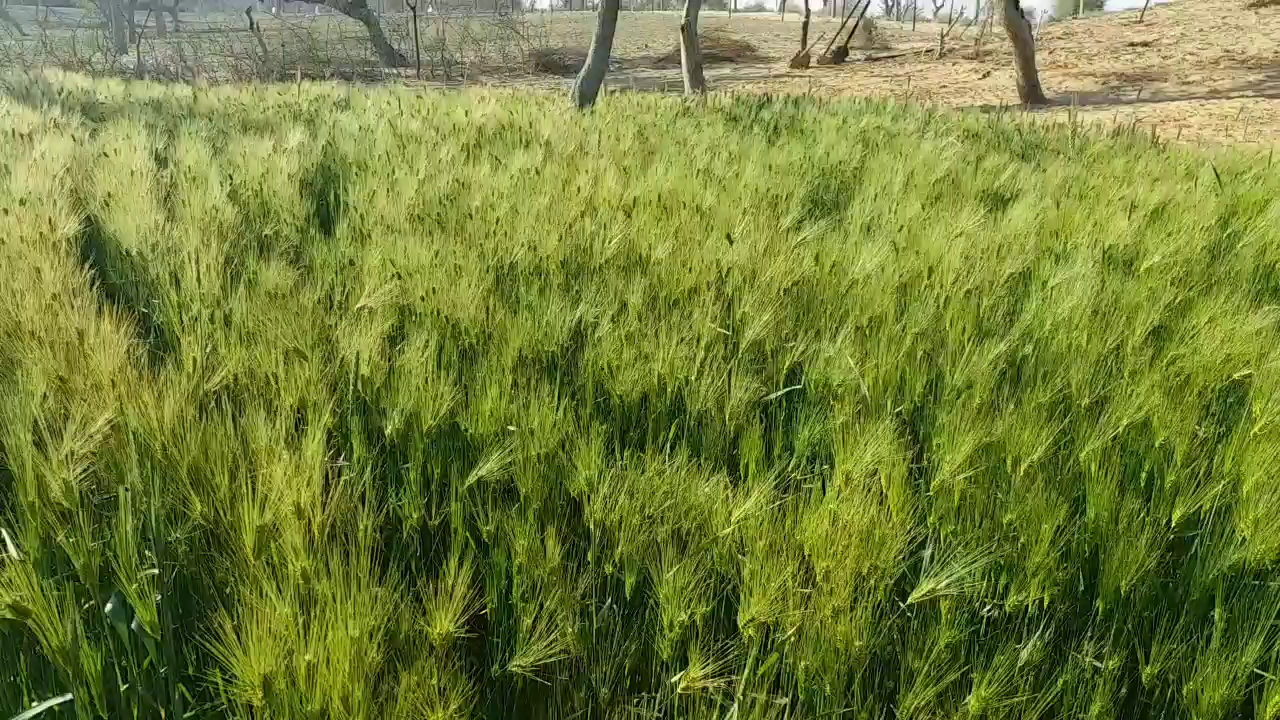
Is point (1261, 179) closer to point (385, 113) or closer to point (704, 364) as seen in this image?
point (704, 364)

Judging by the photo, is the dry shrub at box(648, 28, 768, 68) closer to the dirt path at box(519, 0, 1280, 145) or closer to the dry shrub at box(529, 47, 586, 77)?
the dirt path at box(519, 0, 1280, 145)

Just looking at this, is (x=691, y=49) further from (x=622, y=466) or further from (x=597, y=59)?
(x=622, y=466)

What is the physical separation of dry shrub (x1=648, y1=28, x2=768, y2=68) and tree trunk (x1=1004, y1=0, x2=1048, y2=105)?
1172cm

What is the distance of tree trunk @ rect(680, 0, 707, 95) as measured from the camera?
30.2 ft

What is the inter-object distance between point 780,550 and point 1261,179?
165 inches

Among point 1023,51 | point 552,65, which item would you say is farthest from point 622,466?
point 552,65

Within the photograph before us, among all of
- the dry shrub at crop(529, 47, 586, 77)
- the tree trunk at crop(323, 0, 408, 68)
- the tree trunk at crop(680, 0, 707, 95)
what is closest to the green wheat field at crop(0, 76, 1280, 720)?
the tree trunk at crop(680, 0, 707, 95)

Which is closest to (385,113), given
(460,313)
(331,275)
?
(331,275)

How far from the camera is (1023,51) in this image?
397 inches

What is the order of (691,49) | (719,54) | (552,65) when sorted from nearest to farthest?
(691,49)
(552,65)
(719,54)

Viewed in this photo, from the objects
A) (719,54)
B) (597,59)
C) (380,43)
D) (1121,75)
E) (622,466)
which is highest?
(380,43)

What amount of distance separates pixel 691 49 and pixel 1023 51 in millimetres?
4279

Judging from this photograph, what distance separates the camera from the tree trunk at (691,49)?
922cm

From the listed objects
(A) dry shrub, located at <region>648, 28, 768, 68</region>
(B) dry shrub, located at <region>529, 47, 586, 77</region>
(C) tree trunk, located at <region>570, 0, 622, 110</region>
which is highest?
(A) dry shrub, located at <region>648, 28, 768, 68</region>
